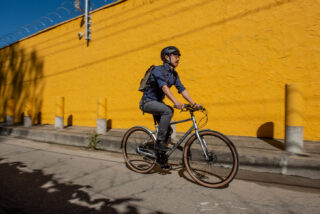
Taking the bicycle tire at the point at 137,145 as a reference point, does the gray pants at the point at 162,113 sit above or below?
above

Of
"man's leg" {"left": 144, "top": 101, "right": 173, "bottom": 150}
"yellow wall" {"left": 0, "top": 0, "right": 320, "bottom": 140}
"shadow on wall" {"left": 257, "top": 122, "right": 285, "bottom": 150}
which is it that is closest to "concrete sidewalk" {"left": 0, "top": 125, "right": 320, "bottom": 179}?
"shadow on wall" {"left": 257, "top": 122, "right": 285, "bottom": 150}

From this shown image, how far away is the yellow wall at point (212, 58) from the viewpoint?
13.4 ft

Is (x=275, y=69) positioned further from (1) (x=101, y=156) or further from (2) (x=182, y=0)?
(1) (x=101, y=156)

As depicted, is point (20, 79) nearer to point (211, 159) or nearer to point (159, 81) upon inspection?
point (159, 81)

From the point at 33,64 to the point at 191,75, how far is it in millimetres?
7747

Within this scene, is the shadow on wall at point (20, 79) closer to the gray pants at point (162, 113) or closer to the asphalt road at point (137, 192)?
the asphalt road at point (137, 192)

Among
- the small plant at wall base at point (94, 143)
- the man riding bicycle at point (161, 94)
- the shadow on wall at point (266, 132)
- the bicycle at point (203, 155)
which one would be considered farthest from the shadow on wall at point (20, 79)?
the shadow on wall at point (266, 132)

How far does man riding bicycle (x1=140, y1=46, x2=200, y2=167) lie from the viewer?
9.37 ft

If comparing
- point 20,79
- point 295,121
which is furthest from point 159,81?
point 20,79

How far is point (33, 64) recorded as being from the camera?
9.49m

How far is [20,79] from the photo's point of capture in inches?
403

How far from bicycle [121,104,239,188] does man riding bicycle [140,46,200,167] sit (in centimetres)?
21

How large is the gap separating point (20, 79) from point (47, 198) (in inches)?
385

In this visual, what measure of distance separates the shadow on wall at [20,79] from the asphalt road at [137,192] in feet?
21.1
